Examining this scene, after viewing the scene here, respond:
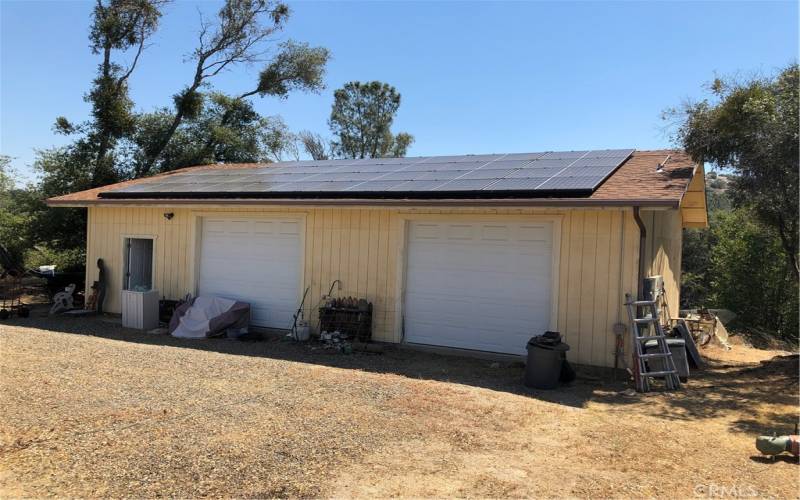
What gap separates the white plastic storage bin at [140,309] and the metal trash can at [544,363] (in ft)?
26.4

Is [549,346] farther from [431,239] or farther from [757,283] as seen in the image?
[757,283]

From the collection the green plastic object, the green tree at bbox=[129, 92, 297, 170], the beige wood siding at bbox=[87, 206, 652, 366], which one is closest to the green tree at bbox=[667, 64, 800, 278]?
the beige wood siding at bbox=[87, 206, 652, 366]

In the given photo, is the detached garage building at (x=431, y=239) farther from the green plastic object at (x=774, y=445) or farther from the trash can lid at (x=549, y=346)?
the green plastic object at (x=774, y=445)

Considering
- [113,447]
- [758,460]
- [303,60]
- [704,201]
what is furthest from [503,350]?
[303,60]

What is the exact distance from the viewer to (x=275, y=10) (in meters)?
23.3

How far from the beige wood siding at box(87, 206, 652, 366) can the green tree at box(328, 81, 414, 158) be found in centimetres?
2544

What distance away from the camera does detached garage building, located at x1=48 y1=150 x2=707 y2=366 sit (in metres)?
9.03

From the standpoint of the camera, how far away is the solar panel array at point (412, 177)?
32.5 ft

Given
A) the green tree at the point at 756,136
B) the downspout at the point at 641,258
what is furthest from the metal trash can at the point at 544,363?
the green tree at the point at 756,136

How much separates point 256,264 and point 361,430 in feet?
24.2

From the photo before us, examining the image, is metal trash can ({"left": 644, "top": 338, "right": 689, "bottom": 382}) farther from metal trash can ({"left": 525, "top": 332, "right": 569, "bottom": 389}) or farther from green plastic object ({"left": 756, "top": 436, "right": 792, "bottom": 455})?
green plastic object ({"left": 756, "top": 436, "right": 792, "bottom": 455})

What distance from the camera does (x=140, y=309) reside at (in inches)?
472

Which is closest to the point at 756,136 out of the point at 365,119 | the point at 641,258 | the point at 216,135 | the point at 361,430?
the point at 641,258

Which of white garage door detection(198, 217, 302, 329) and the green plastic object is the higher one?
white garage door detection(198, 217, 302, 329)
